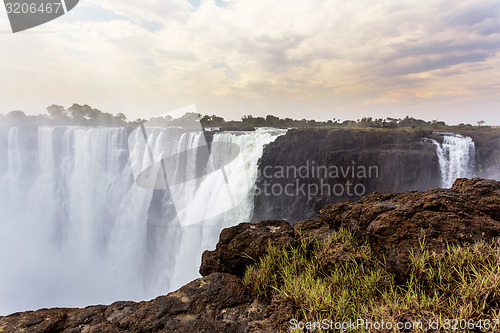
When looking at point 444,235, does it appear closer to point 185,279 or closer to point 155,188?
point 185,279

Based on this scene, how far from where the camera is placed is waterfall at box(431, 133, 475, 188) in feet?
41.1

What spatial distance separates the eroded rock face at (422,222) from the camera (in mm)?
1746

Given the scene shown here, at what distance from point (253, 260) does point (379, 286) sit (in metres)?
1.01

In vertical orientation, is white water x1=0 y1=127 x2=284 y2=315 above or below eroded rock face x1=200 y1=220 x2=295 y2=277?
below

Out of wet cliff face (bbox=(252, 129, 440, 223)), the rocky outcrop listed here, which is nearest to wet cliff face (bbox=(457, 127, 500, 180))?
the rocky outcrop

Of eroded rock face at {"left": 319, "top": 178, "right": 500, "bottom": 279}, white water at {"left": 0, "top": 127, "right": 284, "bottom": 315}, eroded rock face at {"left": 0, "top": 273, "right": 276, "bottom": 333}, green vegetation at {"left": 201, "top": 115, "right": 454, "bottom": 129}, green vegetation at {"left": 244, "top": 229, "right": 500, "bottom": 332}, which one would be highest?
green vegetation at {"left": 201, "top": 115, "right": 454, "bottom": 129}

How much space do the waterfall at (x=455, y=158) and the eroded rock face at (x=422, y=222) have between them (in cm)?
1303

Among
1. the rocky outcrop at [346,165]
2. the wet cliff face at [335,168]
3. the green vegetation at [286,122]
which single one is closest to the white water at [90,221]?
the wet cliff face at [335,168]

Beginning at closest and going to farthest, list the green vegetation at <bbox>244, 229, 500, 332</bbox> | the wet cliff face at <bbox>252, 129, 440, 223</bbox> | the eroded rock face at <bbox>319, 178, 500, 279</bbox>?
the green vegetation at <bbox>244, 229, 500, 332</bbox> → the eroded rock face at <bbox>319, 178, 500, 279</bbox> → the wet cliff face at <bbox>252, 129, 440, 223</bbox>

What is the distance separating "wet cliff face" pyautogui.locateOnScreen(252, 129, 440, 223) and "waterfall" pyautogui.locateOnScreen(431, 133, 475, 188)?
0.36 metres

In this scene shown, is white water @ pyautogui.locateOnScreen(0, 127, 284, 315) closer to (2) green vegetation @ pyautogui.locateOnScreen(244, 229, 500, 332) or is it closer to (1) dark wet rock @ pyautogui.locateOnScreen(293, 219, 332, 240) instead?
(1) dark wet rock @ pyautogui.locateOnScreen(293, 219, 332, 240)

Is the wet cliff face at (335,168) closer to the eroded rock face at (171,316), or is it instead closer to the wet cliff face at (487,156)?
the wet cliff face at (487,156)

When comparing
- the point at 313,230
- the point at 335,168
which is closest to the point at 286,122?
the point at 335,168

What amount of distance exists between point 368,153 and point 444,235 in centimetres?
1338
